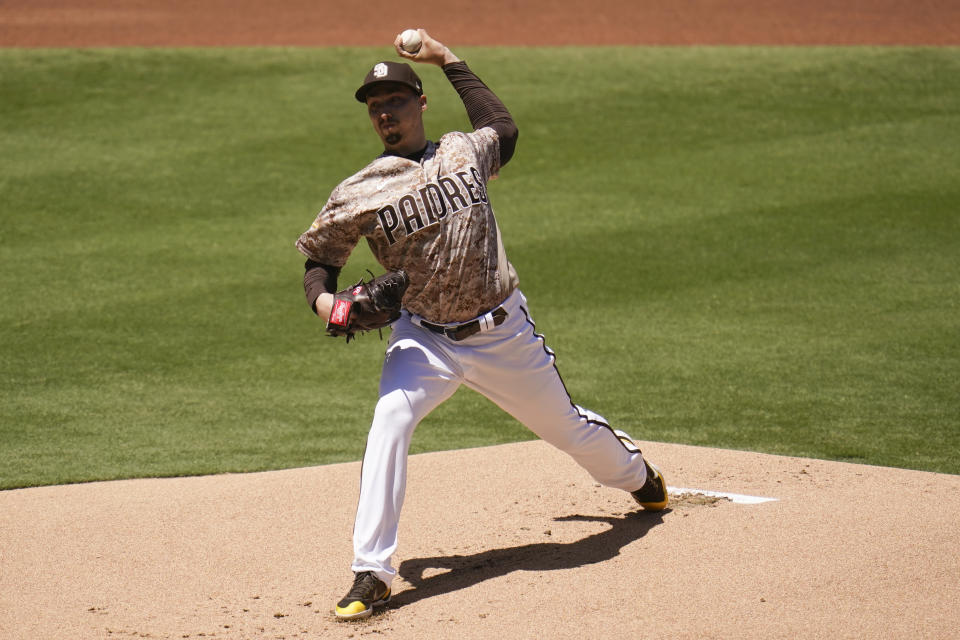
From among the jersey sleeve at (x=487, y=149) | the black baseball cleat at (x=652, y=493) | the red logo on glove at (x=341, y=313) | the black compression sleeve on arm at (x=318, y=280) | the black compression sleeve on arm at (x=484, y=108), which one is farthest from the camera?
the black baseball cleat at (x=652, y=493)

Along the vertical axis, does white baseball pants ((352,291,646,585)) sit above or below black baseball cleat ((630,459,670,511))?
above

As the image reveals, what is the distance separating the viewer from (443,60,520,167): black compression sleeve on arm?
437 centimetres

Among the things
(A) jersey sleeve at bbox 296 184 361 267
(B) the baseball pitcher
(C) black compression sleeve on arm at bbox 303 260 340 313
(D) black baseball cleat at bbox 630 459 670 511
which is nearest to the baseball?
(B) the baseball pitcher

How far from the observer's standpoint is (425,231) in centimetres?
396

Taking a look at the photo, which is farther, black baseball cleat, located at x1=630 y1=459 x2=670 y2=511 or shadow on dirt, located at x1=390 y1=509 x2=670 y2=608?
black baseball cleat, located at x1=630 y1=459 x2=670 y2=511

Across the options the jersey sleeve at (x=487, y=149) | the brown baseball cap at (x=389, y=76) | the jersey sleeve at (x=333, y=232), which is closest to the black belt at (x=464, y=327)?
the jersey sleeve at (x=333, y=232)

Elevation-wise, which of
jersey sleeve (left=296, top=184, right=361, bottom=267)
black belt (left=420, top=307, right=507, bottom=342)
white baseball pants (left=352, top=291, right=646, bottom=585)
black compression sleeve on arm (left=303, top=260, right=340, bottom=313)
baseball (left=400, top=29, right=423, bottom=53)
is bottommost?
white baseball pants (left=352, top=291, right=646, bottom=585)

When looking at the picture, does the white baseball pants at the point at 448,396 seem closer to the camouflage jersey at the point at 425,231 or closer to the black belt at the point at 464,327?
the black belt at the point at 464,327

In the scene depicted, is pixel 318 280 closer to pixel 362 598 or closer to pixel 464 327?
pixel 464 327

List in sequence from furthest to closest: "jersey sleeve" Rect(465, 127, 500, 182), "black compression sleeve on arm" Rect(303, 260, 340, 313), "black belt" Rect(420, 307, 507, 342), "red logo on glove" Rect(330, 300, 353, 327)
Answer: "jersey sleeve" Rect(465, 127, 500, 182), "black belt" Rect(420, 307, 507, 342), "black compression sleeve on arm" Rect(303, 260, 340, 313), "red logo on glove" Rect(330, 300, 353, 327)

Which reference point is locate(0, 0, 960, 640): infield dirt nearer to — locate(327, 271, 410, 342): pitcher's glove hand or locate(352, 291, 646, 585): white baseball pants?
locate(352, 291, 646, 585): white baseball pants

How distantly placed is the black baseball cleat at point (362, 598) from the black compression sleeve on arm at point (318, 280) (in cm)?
96

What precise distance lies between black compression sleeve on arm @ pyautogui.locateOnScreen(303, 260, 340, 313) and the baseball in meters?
0.93

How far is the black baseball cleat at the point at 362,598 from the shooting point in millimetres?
3688
